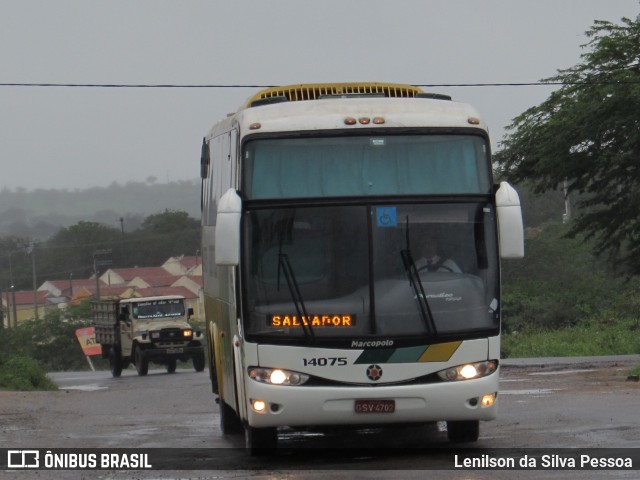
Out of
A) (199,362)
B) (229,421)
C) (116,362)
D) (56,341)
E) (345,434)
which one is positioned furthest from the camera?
(56,341)

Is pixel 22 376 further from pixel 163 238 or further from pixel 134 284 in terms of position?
pixel 163 238

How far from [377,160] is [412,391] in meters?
2.16

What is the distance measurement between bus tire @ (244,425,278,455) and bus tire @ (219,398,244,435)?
2926 mm

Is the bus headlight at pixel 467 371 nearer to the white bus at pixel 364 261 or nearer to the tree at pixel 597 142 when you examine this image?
the white bus at pixel 364 261

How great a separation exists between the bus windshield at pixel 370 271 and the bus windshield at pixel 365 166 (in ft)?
0.56

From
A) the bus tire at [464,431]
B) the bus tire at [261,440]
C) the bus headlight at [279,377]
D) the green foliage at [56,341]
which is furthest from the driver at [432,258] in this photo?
the green foliage at [56,341]

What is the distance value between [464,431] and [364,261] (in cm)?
215

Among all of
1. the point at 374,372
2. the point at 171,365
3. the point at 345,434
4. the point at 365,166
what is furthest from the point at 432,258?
the point at 171,365

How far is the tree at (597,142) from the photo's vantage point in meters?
34.4

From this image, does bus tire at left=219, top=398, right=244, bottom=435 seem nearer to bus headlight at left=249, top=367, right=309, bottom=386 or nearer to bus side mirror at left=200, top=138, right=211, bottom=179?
bus side mirror at left=200, top=138, right=211, bottom=179

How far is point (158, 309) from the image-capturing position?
4225 cm

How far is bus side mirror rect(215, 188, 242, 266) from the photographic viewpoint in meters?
11.7

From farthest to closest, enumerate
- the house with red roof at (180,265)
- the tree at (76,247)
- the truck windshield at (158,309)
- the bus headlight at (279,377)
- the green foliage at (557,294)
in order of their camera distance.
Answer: the house with red roof at (180,265) < the tree at (76,247) < the green foliage at (557,294) < the truck windshield at (158,309) < the bus headlight at (279,377)

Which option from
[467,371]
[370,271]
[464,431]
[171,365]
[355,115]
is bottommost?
[171,365]
